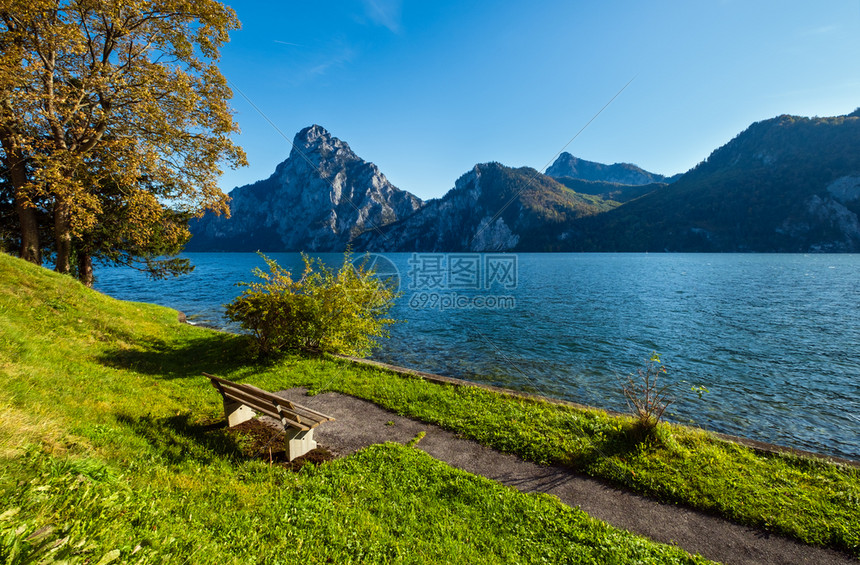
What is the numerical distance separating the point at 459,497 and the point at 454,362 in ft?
44.4

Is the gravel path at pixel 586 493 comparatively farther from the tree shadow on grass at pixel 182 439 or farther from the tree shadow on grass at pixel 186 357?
the tree shadow on grass at pixel 186 357

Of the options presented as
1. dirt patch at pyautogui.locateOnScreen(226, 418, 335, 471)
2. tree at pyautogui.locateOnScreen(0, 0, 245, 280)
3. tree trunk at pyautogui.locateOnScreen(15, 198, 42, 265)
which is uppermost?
tree at pyautogui.locateOnScreen(0, 0, 245, 280)

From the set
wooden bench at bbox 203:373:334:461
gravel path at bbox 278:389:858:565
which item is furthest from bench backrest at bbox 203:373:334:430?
gravel path at bbox 278:389:858:565

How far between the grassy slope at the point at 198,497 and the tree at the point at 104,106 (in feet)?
29.6

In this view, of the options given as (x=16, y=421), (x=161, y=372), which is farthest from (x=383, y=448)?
(x=161, y=372)

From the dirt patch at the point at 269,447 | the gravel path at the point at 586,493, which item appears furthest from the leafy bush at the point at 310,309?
the dirt patch at the point at 269,447

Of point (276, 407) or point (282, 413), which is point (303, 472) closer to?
point (282, 413)

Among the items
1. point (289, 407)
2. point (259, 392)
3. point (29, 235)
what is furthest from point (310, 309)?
point (29, 235)

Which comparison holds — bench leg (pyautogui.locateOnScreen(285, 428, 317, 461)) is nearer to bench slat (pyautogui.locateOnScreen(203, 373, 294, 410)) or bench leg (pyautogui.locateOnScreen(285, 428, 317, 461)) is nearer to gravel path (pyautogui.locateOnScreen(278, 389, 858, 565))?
bench slat (pyautogui.locateOnScreen(203, 373, 294, 410))

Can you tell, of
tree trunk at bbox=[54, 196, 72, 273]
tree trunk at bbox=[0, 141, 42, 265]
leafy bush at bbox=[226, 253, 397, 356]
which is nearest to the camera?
leafy bush at bbox=[226, 253, 397, 356]

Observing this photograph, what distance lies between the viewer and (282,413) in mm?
6887

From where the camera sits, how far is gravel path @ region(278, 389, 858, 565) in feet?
17.6

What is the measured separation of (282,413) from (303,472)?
1212 millimetres

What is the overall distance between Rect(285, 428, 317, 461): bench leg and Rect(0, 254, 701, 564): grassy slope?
0.52 metres
